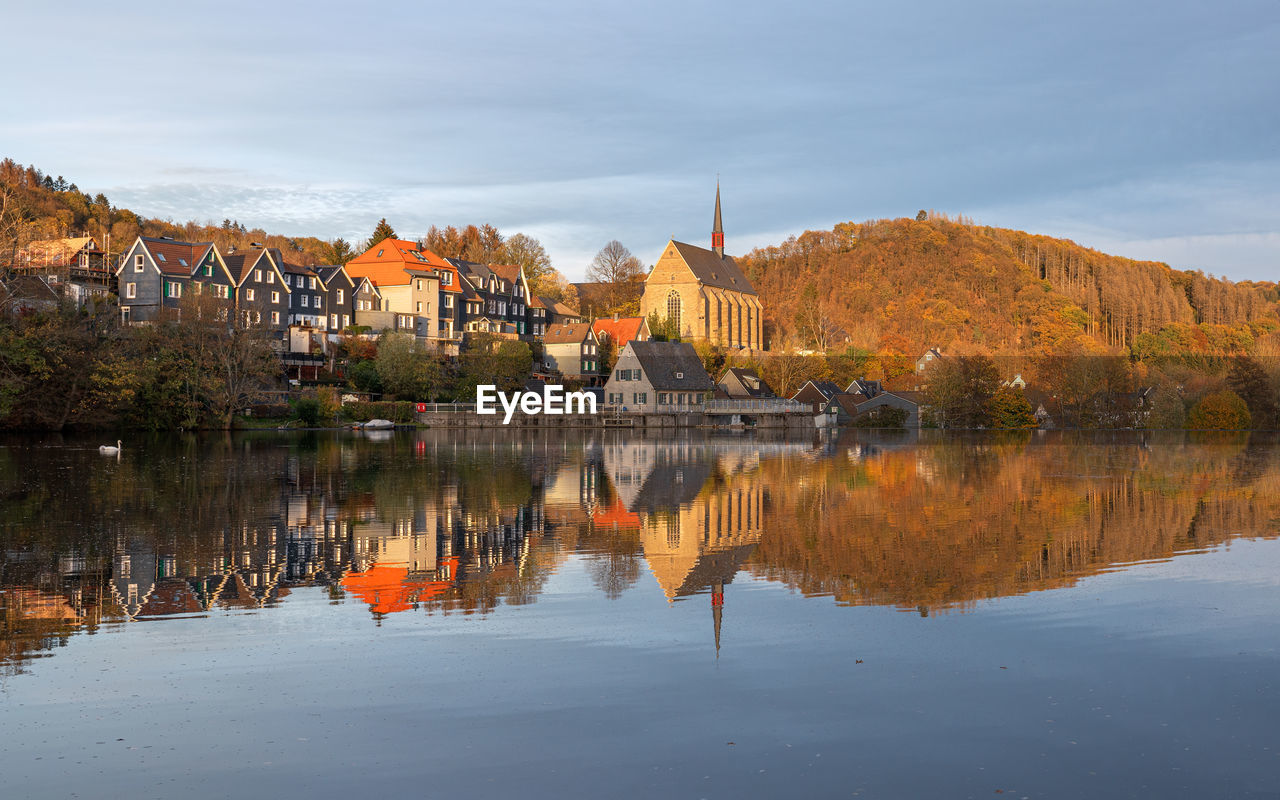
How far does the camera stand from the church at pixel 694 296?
122 metres

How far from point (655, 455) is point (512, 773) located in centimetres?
3819

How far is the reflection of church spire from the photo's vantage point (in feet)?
41.8

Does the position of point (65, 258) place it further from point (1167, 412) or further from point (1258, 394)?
point (1258, 394)

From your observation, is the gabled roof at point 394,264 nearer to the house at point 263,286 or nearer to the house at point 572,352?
the house at point 572,352

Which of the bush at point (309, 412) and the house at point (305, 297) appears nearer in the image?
the bush at point (309, 412)

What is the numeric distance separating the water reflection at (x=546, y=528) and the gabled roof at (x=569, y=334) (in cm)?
5386

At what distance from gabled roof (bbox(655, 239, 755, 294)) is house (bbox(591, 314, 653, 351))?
82.0 ft

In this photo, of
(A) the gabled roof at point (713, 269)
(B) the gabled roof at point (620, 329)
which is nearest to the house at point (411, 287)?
(B) the gabled roof at point (620, 329)

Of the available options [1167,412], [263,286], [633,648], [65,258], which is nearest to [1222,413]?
[1167,412]

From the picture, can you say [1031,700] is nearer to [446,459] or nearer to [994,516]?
[994,516]

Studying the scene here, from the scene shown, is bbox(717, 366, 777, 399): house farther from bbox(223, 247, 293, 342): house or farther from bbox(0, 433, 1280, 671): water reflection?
bbox(0, 433, 1280, 671): water reflection

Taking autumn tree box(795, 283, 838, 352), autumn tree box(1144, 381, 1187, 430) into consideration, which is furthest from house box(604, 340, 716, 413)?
autumn tree box(795, 283, 838, 352)

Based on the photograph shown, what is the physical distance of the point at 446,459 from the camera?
41062mm

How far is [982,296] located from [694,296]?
51959mm
